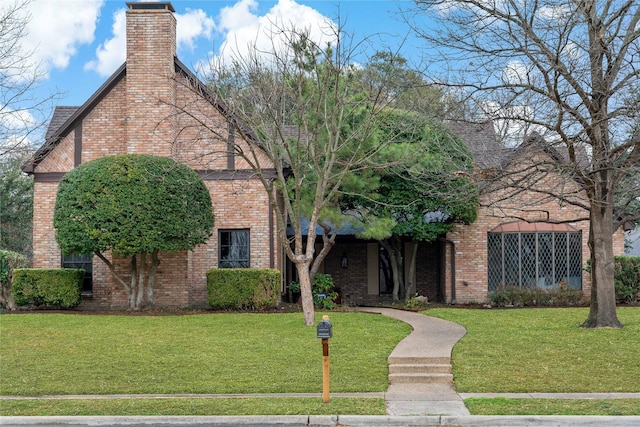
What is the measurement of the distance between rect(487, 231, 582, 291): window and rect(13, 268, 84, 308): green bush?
1359 centimetres

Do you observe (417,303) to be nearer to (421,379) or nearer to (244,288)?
(244,288)

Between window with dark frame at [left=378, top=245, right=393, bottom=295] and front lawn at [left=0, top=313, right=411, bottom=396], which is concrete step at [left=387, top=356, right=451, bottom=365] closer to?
front lawn at [left=0, top=313, right=411, bottom=396]

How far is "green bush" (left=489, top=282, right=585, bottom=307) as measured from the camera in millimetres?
23609

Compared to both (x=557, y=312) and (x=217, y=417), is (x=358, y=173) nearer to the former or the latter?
(x=557, y=312)

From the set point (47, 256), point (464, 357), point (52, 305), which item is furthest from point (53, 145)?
point (464, 357)

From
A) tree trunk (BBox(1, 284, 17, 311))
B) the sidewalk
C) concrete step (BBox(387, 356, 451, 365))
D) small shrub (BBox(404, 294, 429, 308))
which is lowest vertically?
the sidewalk

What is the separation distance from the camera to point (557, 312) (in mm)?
20578

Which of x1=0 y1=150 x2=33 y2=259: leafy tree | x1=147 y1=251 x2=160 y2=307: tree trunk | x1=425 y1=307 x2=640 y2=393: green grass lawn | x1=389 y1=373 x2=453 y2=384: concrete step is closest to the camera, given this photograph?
x1=425 y1=307 x2=640 y2=393: green grass lawn

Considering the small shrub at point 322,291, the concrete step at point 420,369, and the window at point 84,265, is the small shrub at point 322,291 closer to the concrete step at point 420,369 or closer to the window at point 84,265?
the window at point 84,265

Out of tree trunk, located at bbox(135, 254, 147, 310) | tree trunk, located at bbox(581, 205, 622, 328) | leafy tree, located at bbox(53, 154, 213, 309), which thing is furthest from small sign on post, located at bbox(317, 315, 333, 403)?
tree trunk, located at bbox(135, 254, 147, 310)

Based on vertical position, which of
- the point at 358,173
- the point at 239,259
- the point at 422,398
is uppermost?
the point at 358,173

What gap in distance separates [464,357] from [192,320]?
792 centimetres

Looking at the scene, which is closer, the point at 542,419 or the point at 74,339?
the point at 542,419

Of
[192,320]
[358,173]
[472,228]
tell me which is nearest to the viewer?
[192,320]
